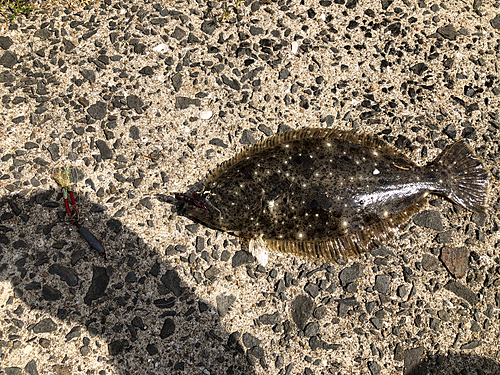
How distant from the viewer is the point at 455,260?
3260 millimetres

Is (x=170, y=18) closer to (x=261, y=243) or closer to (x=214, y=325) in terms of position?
(x=261, y=243)

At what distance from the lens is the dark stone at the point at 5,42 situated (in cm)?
365

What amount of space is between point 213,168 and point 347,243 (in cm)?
132

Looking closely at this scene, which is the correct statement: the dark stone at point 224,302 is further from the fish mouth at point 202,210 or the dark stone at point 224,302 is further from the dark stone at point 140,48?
the dark stone at point 140,48

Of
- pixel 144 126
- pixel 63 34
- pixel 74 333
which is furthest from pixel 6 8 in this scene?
pixel 74 333

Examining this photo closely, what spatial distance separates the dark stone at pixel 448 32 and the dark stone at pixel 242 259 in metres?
2.92

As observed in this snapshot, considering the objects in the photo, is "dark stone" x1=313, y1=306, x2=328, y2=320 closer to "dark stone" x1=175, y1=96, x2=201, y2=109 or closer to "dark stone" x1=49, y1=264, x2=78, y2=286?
"dark stone" x1=49, y1=264, x2=78, y2=286

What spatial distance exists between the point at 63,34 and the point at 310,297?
11.2 feet

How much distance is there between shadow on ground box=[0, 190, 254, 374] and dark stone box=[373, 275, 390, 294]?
125 cm

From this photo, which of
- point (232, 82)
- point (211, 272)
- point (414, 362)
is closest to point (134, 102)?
point (232, 82)

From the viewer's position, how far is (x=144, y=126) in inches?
137

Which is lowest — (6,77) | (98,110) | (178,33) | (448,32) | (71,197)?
(71,197)

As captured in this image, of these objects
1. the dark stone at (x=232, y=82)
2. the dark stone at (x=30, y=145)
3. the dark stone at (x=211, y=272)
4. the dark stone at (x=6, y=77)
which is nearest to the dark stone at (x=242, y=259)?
the dark stone at (x=211, y=272)

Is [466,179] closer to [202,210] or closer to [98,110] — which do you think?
[202,210]
